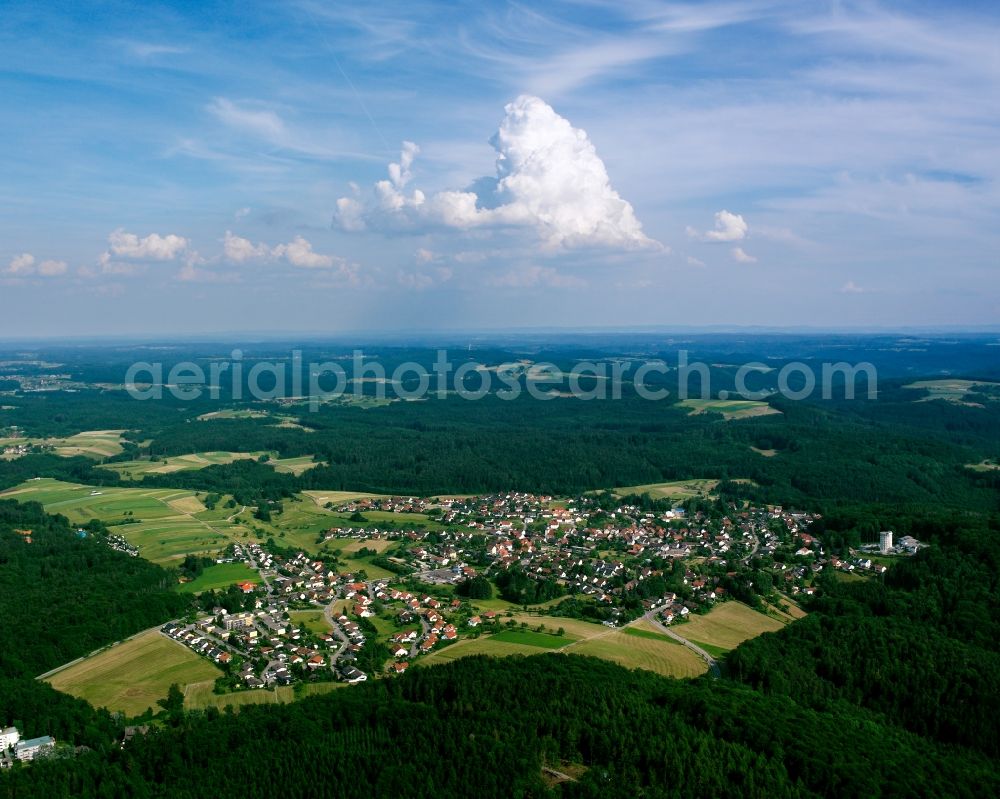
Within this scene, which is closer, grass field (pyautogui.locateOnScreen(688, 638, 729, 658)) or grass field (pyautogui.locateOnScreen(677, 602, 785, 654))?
grass field (pyautogui.locateOnScreen(688, 638, 729, 658))

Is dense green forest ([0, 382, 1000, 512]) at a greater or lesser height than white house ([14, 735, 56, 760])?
greater

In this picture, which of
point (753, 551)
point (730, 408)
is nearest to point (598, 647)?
point (753, 551)

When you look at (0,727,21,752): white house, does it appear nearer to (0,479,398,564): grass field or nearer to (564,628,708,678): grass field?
(564,628,708,678): grass field

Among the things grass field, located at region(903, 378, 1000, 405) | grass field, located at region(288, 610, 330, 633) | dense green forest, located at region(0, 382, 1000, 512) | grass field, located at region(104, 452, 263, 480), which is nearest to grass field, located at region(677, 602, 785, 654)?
grass field, located at region(288, 610, 330, 633)

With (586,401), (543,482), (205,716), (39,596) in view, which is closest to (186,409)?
(586,401)

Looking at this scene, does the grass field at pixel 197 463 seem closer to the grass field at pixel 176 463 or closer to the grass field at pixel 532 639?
the grass field at pixel 176 463
